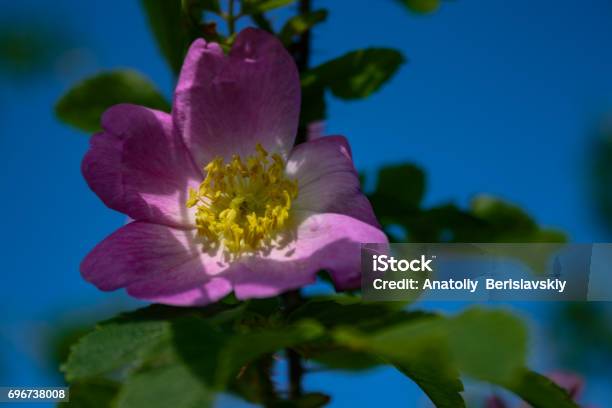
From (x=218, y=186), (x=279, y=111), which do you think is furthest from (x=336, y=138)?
(x=218, y=186)

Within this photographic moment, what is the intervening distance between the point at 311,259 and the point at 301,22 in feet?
1.46

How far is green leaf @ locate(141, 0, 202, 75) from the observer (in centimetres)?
106

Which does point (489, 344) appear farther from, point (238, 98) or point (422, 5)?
point (422, 5)

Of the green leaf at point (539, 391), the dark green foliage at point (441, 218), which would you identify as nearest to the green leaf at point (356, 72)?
the dark green foliage at point (441, 218)

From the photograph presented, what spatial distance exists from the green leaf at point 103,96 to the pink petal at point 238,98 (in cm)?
22

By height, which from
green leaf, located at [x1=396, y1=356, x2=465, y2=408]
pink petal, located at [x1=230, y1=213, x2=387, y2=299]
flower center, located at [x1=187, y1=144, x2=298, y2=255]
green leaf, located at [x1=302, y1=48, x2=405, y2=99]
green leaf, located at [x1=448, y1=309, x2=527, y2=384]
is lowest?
green leaf, located at [x1=396, y1=356, x2=465, y2=408]

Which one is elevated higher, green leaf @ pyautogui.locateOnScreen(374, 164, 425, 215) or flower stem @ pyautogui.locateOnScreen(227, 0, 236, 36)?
Result: flower stem @ pyautogui.locateOnScreen(227, 0, 236, 36)

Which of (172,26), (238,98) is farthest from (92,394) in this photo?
(172,26)

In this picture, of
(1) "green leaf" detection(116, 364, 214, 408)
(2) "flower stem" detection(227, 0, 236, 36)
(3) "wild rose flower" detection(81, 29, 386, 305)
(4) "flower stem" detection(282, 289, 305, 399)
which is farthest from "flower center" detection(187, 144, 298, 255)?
(1) "green leaf" detection(116, 364, 214, 408)

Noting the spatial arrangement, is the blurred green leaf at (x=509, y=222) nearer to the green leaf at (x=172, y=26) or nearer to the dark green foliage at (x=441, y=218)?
the dark green foliage at (x=441, y=218)

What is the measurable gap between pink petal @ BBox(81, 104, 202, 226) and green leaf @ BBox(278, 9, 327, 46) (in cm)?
28

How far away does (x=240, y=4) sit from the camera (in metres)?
1.11

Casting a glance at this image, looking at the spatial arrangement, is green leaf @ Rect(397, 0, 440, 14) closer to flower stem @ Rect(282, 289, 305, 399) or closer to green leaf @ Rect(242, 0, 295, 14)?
green leaf @ Rect(242, 0, 295, 14)

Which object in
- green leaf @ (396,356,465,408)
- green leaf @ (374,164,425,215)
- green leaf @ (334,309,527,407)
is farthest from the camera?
green leaf @ (374,164,425,215)
